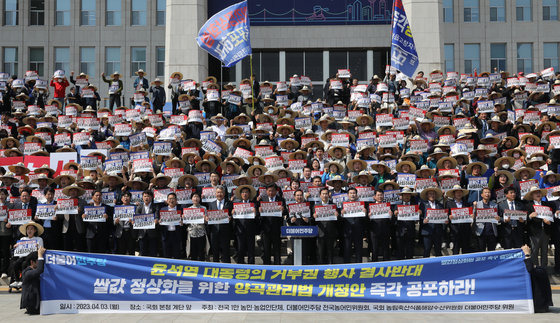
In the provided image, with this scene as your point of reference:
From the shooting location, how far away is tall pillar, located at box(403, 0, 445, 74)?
3272 cm

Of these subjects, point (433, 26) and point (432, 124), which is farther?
point (433, 26)

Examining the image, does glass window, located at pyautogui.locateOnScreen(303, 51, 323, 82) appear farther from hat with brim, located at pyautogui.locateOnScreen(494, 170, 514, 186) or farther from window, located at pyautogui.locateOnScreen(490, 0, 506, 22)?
hat with brim, located at pyautogui.locateOnScreen(494, 170, 514, 186)

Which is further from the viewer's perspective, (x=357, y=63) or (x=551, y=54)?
(x=551, y=54)

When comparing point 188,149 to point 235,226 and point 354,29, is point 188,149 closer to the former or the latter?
point 235,226

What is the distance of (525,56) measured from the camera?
43.1 metres

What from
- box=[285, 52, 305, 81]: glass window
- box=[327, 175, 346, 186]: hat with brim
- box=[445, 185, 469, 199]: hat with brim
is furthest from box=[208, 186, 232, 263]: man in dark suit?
box=[285, 52, 305, 81]: glass window

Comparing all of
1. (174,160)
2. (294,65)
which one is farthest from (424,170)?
(294,65)

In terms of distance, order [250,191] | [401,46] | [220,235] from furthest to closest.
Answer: [401,46], [250,191], [220,235]

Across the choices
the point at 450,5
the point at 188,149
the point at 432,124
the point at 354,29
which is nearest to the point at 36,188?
the point at 188,149

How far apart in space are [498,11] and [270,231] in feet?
110

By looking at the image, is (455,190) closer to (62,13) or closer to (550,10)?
(550,10)

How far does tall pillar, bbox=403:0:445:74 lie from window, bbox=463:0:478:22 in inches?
438

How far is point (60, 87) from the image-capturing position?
26.9 meters

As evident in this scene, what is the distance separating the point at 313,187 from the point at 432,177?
287cm
